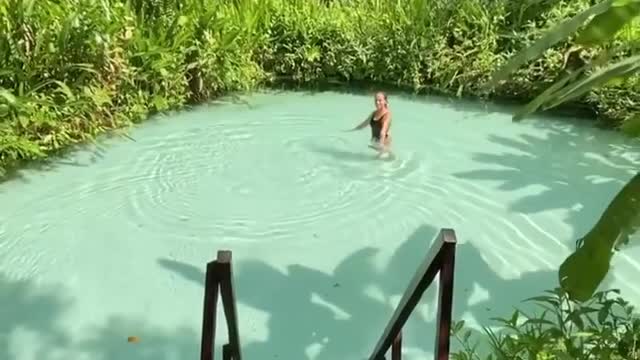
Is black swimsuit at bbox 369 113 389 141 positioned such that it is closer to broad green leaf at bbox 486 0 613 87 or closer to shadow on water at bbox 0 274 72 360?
shadow on water at bbox 0 274 72 360

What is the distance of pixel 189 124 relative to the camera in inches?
193

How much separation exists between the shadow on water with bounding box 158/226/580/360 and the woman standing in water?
889 mm

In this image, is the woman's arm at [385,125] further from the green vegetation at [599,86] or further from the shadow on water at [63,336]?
the green vegetation at [599,86]

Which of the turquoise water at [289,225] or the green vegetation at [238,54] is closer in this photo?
the turquoise water at [289,225]

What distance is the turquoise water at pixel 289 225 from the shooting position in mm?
3021

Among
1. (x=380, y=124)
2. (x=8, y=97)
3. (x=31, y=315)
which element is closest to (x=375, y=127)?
(x=380, y=124)

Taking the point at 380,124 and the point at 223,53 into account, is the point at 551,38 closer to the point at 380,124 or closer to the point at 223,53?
the point at 380,124

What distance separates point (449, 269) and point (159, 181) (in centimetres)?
281

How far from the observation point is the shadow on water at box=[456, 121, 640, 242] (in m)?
3.90

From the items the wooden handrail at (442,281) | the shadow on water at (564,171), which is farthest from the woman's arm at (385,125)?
the wooden handrail at (442,281)

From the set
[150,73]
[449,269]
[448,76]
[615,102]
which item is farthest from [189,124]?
[449,269]

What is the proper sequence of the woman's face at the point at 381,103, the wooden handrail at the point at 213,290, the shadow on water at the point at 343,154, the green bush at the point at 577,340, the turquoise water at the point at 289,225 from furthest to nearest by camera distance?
the shadow on water at the point at 343,154, the woman's face at the point at 381,103, the turquoise water at the point at 289,225, the green bush at the point at 577,340, the wooden handrail at the point at 213,290

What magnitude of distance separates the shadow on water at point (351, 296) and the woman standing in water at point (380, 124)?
889mm

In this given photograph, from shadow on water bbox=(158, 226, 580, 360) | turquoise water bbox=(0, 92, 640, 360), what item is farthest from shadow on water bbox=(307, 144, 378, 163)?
shadow on water bbox=(158, 226, 580, 360)
